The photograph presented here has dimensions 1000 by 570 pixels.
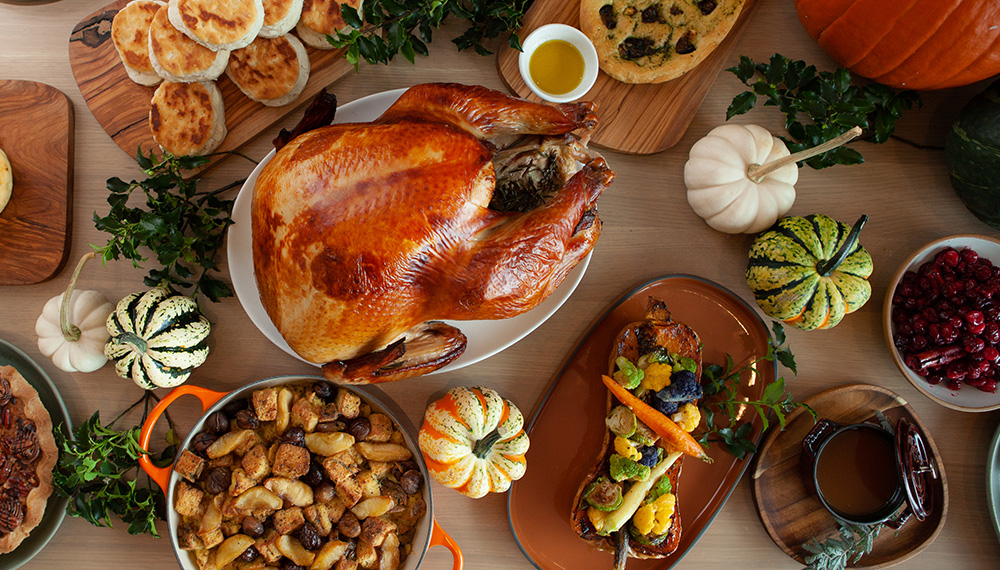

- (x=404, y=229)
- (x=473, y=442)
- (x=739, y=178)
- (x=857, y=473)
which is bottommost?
(x=857, y=473)

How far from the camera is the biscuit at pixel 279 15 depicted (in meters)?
1.54

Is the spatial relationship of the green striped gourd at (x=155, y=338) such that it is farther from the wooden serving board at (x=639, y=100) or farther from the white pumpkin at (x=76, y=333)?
the wooden serving board at (x=639, y=100)

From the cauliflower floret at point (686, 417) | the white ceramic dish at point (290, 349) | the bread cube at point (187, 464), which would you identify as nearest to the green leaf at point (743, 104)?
the white ceramic dish at point (290, 349)

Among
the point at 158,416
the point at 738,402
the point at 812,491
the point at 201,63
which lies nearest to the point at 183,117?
the point at 201,63

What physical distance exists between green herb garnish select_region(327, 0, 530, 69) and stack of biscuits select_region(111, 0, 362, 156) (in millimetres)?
100

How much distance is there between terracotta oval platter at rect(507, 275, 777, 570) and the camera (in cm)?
177

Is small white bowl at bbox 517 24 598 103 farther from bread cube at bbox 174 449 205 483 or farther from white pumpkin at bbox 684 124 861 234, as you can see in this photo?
bread cube at bbox 174 449 205 483

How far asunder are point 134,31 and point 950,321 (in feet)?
7.74

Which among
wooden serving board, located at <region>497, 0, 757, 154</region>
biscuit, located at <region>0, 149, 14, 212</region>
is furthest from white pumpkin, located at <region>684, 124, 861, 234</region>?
biscuit, located at <region>0, 149, 14, 212</region>

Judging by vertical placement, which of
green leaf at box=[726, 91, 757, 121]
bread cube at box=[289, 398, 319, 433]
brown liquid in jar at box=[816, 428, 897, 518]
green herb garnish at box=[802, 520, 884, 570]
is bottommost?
green herb garnish at box=[802, 520, 884, 570]

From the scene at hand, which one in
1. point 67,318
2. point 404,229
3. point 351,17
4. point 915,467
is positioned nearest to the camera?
point 404,229

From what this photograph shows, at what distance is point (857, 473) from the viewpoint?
5.79ft

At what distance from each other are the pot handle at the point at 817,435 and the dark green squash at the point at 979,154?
0.74 m

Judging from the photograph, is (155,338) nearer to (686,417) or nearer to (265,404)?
(265,404)
